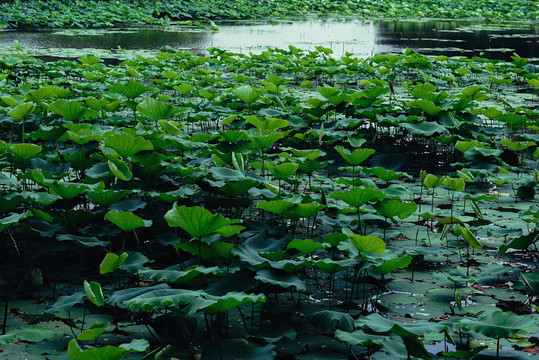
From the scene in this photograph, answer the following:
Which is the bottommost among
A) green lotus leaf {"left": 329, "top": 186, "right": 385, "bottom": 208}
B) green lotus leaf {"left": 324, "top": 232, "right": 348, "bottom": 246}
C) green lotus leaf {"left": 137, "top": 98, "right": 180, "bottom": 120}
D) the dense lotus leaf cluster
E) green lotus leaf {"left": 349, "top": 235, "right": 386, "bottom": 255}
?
green lotus leaf {"left": 324, "top": 232, "right": 348, "bottom": 246}

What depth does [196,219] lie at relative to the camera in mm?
1965

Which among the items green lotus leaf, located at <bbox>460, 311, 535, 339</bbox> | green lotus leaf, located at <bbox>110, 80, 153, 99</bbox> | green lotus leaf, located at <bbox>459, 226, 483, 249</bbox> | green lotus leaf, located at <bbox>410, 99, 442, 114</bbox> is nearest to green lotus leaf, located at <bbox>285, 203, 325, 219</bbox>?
green lotus leaf, located at <bbox>459, 226, 483, 249</bbox>

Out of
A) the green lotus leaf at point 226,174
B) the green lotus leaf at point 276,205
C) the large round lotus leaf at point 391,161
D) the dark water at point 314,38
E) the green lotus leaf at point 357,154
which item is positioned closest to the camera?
→ the green lotus leaf at point 276,205

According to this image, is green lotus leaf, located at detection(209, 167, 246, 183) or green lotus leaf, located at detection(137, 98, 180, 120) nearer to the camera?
green lotus leaf, located at detection(209, 167, 246, 183)

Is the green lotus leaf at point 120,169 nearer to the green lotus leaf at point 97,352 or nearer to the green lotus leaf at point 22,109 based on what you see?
the green lotus leaf at point 22,109

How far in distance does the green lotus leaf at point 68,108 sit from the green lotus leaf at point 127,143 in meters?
0.93

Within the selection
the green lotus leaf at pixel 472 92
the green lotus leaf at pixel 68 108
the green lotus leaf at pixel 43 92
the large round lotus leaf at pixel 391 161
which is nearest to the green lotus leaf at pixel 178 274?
the green lotus leaf at pixel 68 108

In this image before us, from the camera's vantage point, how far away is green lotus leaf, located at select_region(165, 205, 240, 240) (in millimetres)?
1938

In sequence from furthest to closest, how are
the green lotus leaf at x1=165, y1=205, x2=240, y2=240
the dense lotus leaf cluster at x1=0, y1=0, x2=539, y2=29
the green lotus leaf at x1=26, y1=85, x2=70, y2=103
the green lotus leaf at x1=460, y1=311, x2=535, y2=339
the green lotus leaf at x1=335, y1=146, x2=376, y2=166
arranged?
the dense lotus leaf cluster at x1=0, y1=0, x2=539, y2=29
the green lotus leaf at x1=26, y1=85, x2=70, y2=103
the green lotus leaf at x1=335, y1=146, x2=376, y2=166
the green lotus leaf at x1=165, y1=205, x2=240, y2=240
the green lotus leaf at x1=460, y1=311, x2=535, y2=339

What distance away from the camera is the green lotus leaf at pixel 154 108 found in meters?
3.40

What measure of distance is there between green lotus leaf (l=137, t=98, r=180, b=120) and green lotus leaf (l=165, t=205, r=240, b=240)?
1.53 m

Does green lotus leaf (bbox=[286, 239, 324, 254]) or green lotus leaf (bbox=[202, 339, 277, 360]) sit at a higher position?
green lotus leaf (bbox=[286, 239, 324, 254])

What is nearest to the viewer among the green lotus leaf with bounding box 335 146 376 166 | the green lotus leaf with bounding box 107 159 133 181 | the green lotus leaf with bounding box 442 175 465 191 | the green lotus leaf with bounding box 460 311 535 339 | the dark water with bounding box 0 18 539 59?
the green lotus leaf with bounding box 460 311 535 339

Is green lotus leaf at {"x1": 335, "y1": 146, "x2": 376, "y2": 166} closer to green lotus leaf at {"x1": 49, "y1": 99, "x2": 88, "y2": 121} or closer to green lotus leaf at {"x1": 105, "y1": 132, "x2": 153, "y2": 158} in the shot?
green lotus leaf at {"x1": 105, "y1": 132, "x2": 153, "y2": 158}
